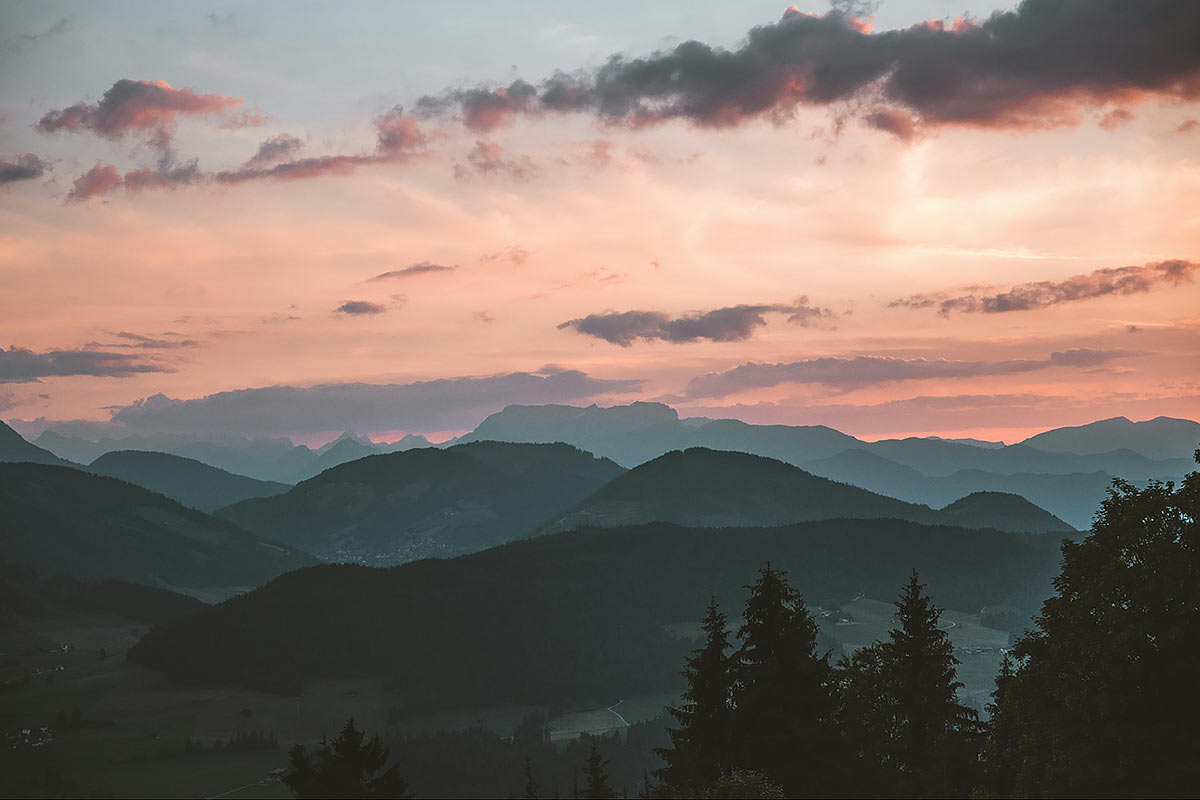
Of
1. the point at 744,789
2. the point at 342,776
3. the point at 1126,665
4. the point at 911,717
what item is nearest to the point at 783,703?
the point at 911,717

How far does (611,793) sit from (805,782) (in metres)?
18.3

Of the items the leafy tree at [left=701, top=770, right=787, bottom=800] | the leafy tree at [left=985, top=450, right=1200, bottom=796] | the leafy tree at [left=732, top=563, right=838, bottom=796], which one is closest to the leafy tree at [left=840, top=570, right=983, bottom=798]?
the leafy tree at [left=732, top=563, right=838, bottom=796]

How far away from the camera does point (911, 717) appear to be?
7894 cm

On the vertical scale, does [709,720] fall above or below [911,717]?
above

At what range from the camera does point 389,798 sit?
241ft

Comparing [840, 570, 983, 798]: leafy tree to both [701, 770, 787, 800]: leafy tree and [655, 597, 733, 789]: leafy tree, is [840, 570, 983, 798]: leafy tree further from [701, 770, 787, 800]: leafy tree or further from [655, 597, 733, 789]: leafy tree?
[701, 770, 787, 800]: leafy tree

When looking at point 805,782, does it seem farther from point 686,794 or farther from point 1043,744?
point 1043,744

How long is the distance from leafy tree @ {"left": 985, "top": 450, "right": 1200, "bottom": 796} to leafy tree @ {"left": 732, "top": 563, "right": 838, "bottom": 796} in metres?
13.2

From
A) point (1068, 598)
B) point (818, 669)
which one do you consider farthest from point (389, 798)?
point (1068, 598)

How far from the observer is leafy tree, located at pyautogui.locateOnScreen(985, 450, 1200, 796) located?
60.3 m

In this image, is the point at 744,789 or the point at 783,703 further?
the point at 783,703

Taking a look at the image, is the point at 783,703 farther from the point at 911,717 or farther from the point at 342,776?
the point at 342,776

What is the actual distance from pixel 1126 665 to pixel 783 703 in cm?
2342

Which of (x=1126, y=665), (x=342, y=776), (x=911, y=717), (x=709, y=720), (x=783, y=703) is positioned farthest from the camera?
(x=911, y=717)
